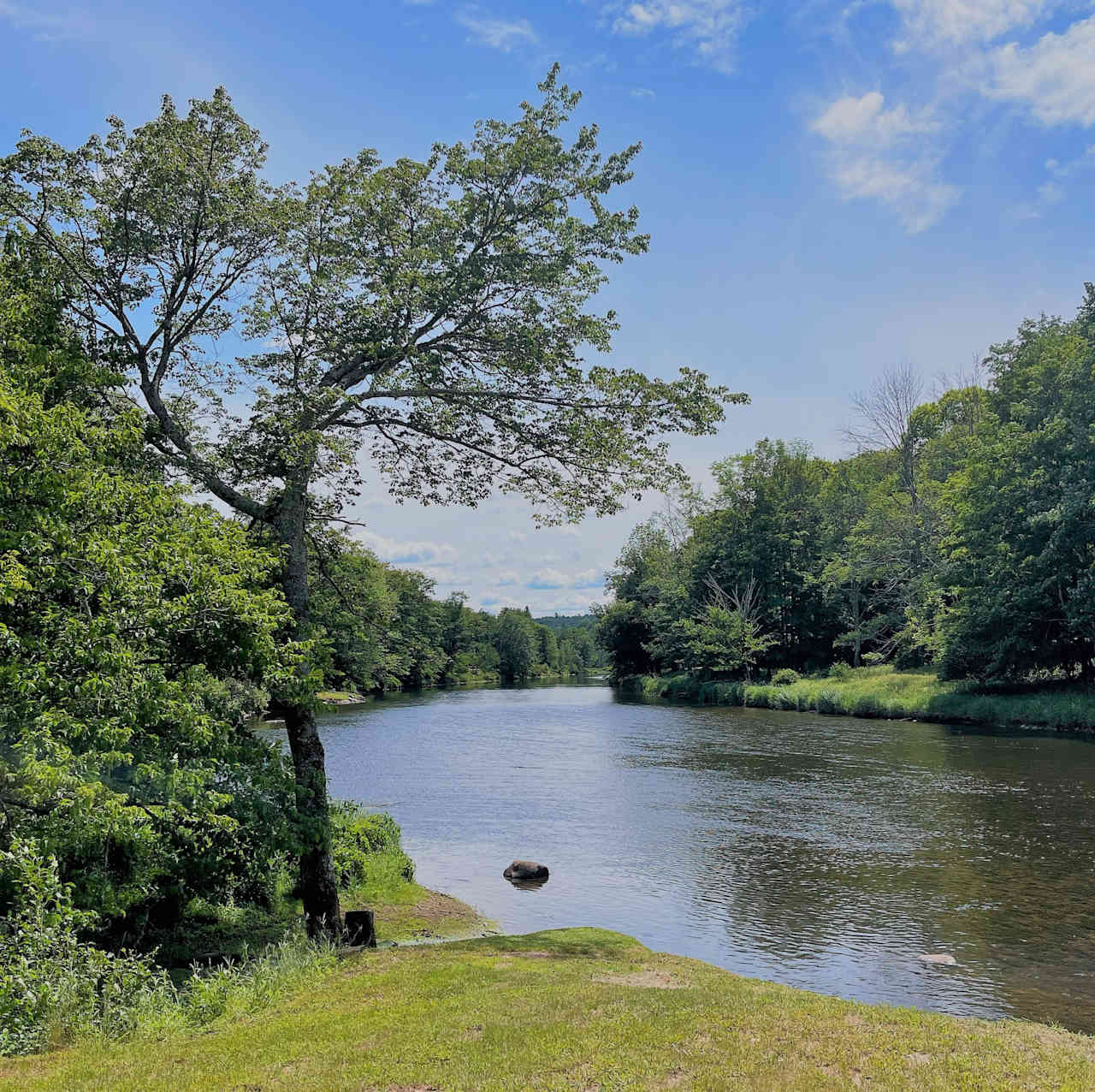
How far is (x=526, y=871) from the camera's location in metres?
16.2

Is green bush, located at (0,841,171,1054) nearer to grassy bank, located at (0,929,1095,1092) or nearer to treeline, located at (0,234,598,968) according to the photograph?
treeline, located at (0,234,598,968)

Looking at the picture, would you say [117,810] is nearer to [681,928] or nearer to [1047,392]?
[681,928]

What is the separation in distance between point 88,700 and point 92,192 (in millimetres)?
7337

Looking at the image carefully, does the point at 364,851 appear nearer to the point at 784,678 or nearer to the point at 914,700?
the point at 914,700

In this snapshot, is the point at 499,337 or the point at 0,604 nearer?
the point at 0,604

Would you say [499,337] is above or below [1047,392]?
below

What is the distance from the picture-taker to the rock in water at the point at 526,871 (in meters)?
16.2

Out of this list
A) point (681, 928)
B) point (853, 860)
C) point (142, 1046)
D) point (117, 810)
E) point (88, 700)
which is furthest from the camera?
point (853, 860)

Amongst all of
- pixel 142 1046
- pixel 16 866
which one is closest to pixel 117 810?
pixel 16 866

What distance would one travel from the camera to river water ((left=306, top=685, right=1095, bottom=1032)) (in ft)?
38.1

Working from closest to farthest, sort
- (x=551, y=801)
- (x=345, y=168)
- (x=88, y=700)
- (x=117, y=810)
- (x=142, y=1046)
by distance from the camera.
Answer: (x=142, y=1046) → (x=117, y=810) → (x=88, y=700) → (x=345, y=168) → (x=551, y=801)

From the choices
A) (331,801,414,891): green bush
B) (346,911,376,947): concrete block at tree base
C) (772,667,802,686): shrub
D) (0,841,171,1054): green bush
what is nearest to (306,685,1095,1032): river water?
(331,801,414,891): green bush

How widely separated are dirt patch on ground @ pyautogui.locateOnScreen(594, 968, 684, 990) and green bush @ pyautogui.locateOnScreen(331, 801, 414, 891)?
235 inches

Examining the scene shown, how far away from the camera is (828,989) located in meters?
10.4
